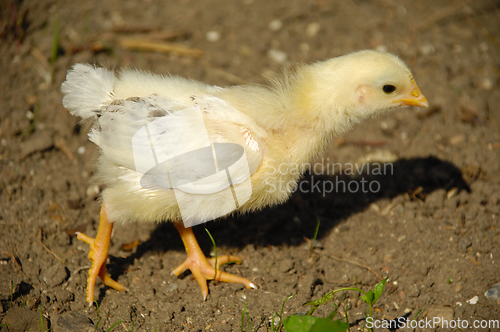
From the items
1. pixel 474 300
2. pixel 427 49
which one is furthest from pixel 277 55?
pixel 474 300

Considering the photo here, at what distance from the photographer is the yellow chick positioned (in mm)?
2307

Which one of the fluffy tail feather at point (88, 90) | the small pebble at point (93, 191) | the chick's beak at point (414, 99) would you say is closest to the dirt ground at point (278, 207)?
the small pebble at point (93, 191)

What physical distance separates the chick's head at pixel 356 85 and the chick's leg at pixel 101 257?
5.30ft

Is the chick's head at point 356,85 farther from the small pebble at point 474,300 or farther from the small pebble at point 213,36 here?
the small pebble at point 213,36

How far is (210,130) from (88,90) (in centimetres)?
92

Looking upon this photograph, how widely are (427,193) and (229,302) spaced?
194 centimetres

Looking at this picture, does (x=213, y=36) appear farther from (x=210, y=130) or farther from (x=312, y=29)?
(x=210, y=130)

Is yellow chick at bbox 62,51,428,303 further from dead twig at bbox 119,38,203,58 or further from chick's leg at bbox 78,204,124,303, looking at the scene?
dead twig at bbox 119,38,203,58

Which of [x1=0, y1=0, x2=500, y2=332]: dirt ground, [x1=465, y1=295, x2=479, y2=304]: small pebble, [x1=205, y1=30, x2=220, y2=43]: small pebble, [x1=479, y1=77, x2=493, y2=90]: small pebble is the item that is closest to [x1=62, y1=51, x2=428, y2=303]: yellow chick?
[x1=0, y1=0, x2=500, y2=332]: dirt ground

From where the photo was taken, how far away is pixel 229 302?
8.93 ft

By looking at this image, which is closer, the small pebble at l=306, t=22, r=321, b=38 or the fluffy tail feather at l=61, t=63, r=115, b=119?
the fluffy tail feather at l=61, t=63, r=115, b=119

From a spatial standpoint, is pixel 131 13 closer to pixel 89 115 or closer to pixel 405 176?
pixel 89 115

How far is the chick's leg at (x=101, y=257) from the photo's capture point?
104 inches

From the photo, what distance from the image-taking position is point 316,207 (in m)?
3.42
